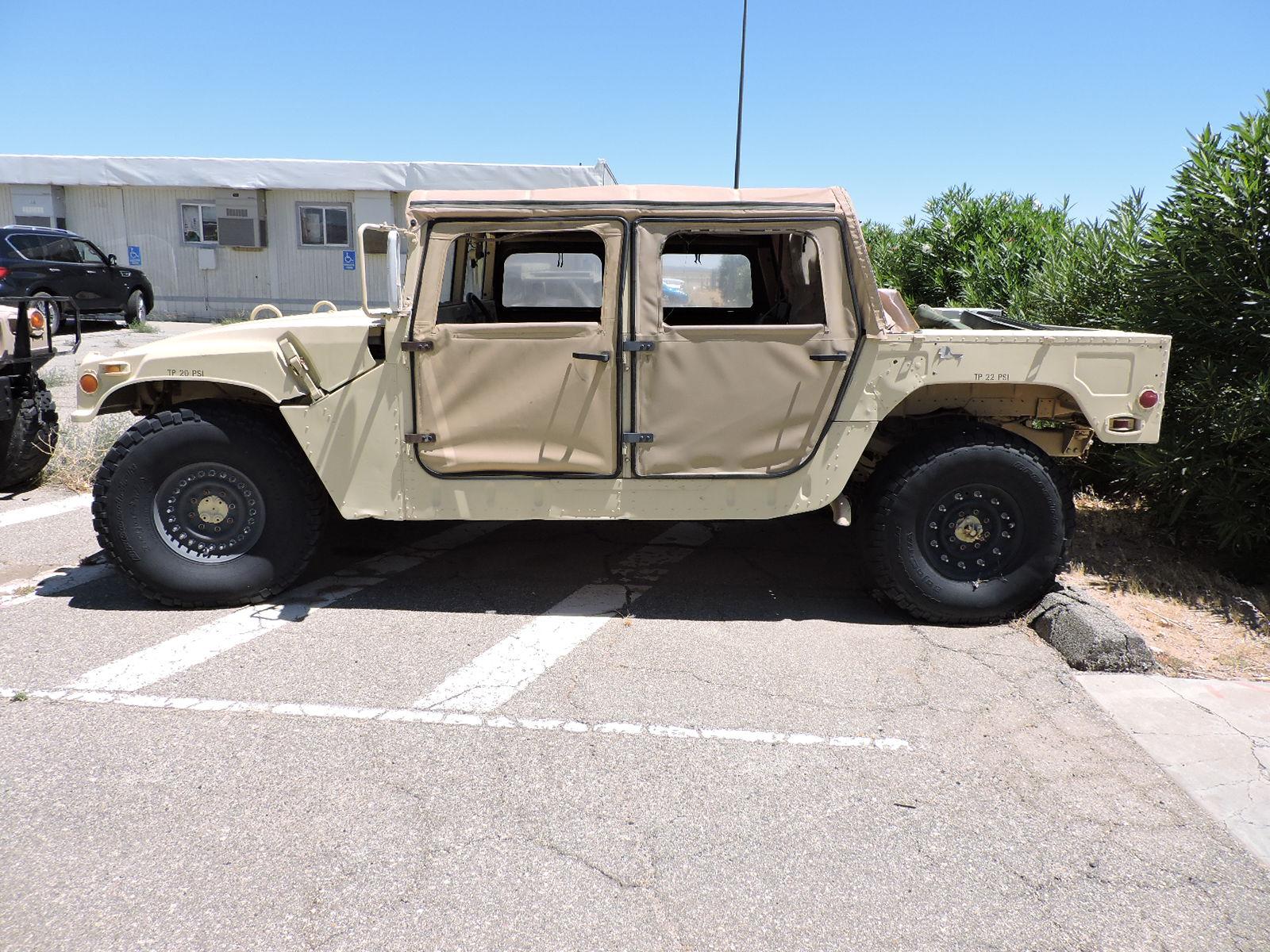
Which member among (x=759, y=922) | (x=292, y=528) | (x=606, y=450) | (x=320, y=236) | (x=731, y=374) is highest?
(x=320, y=236)

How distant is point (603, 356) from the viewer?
4.17 m

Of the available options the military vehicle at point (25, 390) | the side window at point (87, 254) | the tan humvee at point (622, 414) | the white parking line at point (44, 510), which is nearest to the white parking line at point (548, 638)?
the tan humvee at point (622, 414)

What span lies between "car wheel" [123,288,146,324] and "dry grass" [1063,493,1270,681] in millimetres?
17363

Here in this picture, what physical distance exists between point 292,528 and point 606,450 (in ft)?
5.04

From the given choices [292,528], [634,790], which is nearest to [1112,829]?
[634,790]

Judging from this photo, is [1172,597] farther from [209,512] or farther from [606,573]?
[209,512]

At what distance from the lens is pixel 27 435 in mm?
6324

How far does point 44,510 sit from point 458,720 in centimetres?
437

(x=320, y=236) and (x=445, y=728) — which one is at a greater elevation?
(x=320, y=236)

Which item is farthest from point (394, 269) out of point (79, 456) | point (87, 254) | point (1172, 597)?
point (87, 254)

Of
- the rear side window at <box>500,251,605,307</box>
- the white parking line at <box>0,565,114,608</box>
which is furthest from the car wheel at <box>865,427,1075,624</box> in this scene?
the white parking line at <box>0,565,114,608</box>

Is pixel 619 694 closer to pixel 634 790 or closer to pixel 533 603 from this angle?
pixel 634 790

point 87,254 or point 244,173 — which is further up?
point 244,173

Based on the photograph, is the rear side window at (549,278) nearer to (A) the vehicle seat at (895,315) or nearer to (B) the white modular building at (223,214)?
(A) the vehicle seat at (895,315)
